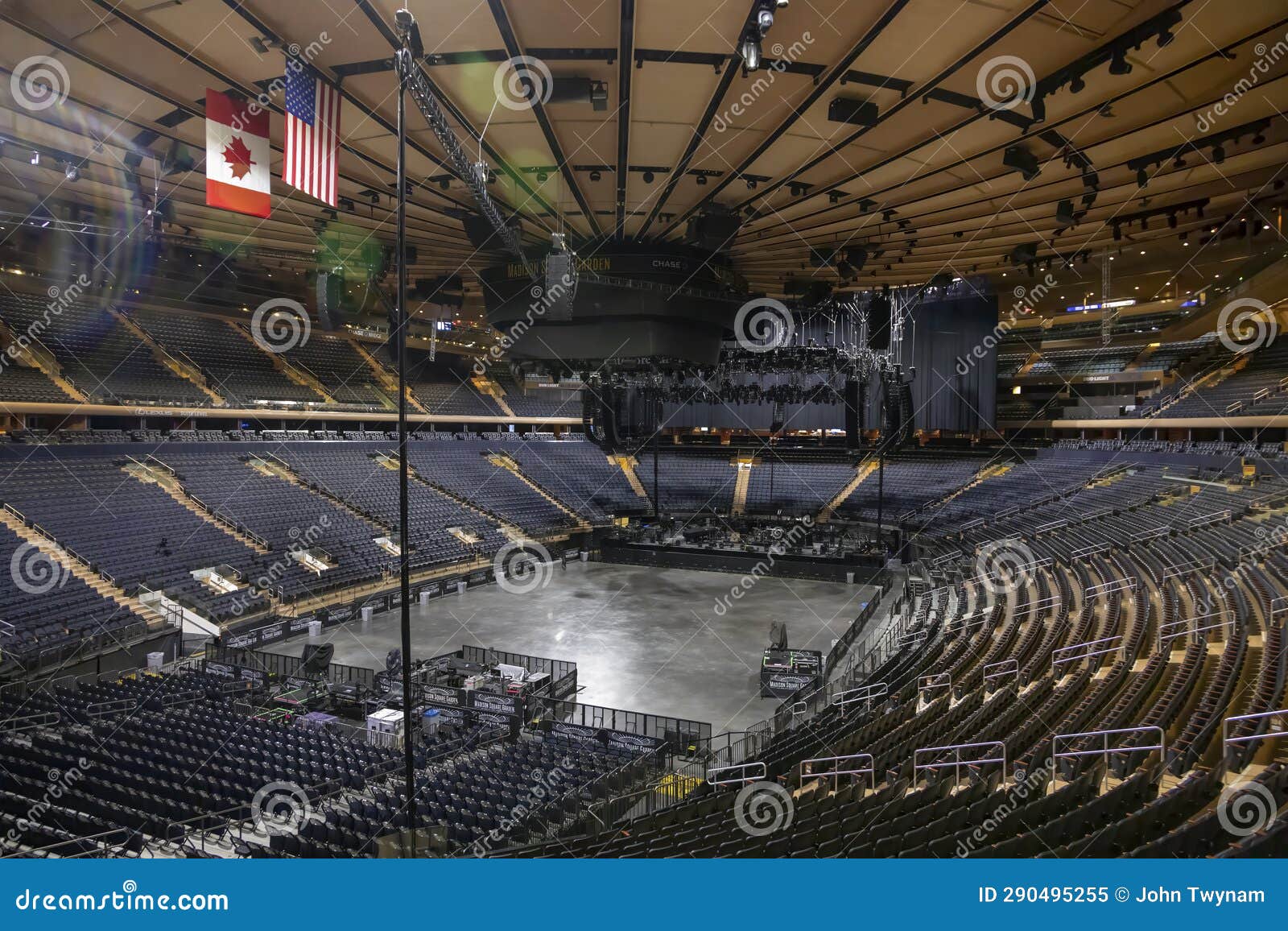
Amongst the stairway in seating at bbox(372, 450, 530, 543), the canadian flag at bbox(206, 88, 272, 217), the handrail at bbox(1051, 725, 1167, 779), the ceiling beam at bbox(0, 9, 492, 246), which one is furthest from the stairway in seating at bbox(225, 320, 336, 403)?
the handrail at bbox(1051, 725, 1167, 779)

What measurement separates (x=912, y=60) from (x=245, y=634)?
67.1 ft

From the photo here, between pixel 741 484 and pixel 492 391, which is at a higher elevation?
pixel 492 391

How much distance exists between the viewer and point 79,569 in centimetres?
1967

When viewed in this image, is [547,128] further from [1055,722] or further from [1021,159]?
[1055,722]

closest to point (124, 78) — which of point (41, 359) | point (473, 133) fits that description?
point (473, 133)

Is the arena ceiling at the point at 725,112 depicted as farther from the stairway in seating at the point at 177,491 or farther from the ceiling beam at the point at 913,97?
the stairway in seating at the point at 177,491

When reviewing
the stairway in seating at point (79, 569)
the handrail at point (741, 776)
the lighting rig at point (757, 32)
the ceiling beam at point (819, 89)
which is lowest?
the handrail at point (741, 776)

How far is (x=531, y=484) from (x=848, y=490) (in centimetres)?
1650

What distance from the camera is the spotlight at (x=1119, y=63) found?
6.62 metres

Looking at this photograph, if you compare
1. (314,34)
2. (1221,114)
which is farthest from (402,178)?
(1221,114)

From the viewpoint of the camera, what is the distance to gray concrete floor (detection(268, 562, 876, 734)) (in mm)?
16000

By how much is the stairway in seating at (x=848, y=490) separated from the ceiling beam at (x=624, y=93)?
27.6 m

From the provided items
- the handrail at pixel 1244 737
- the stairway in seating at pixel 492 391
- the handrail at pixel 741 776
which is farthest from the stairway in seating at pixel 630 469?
the handrail at pixel 1244 737

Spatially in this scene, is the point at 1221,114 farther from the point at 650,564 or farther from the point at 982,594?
the point at 650,564
